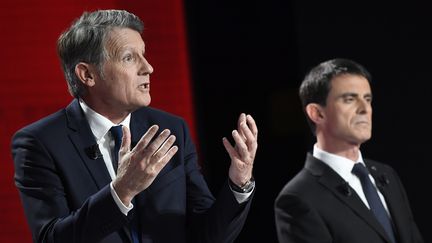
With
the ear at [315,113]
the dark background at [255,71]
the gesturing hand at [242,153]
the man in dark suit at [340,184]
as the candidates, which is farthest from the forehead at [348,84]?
the gesturing hand at [242,153]

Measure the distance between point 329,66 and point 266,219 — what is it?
1.03 metres

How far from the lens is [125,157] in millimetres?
2117

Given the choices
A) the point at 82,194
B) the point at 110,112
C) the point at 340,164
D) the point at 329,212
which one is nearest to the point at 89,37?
the point at 110,112

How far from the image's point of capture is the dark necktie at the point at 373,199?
3.43 m

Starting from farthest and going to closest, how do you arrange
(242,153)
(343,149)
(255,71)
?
(255,71), (343,149), (242,153)

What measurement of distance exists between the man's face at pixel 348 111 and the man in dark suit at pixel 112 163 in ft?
4.38

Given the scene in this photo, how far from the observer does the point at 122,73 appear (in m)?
2.38

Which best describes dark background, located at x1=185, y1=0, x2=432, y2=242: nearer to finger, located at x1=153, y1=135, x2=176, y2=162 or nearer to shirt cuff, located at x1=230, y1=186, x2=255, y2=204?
shirt cuff, located at x1=230, y1=186, x2=255, y2=204

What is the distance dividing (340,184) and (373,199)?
158mm

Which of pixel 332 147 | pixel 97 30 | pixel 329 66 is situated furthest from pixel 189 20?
pixel 97 30

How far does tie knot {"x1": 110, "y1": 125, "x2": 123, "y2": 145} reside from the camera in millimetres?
2342

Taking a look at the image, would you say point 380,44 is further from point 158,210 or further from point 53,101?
point 158,210

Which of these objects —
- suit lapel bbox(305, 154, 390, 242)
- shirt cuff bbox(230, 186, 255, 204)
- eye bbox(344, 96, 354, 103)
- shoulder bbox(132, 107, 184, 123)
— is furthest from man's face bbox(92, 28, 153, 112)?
eye bbox(344, 96, 354, 103)

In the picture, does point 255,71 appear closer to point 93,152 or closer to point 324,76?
point 324,76
